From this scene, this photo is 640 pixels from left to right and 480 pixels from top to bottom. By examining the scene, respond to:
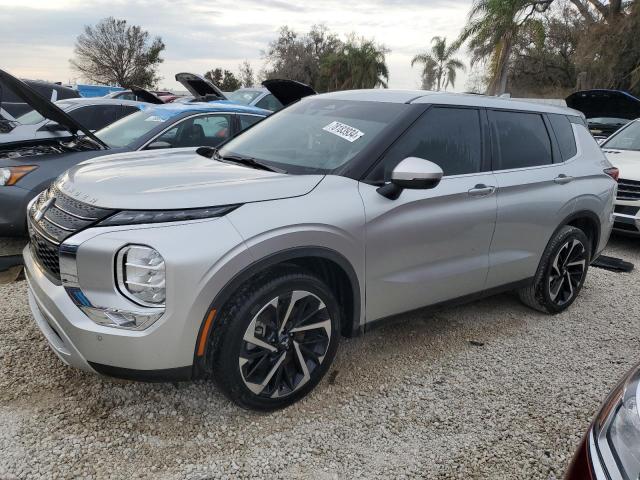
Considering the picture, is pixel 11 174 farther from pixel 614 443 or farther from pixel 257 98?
A: pixel 257 98

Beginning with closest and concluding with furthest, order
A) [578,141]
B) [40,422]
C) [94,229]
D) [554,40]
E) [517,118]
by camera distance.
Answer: [94,229] → [40,422] → [517,118] → [578,141] → [554,40]

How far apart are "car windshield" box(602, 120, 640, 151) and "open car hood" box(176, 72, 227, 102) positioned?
580 cm

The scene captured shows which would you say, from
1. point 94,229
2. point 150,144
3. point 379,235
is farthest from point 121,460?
point 150,144

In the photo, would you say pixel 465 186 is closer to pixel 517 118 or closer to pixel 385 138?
pixel 385 138

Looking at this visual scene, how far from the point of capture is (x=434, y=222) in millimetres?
3010

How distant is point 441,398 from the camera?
2.91 m

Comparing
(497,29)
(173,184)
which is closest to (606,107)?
(173,184)

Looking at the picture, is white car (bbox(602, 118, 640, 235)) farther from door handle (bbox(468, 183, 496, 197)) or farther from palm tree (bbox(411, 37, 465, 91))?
palm tree (bbox(411, 37, 465, 91))

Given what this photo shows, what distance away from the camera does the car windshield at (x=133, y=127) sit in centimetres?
554

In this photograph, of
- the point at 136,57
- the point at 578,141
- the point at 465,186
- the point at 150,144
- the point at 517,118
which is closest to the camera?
the point at 465,186

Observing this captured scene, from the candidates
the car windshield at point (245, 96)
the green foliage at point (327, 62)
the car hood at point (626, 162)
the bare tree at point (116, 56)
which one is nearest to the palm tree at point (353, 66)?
the green foliage at point (327, 62)

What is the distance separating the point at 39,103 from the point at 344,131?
Answer: 3.11m

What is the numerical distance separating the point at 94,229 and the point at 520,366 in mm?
2720

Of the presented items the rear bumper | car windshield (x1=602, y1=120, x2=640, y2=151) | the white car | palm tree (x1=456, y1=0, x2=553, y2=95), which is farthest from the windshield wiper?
palm tree (x1=456, y1=0, x2=553, y2=95)
